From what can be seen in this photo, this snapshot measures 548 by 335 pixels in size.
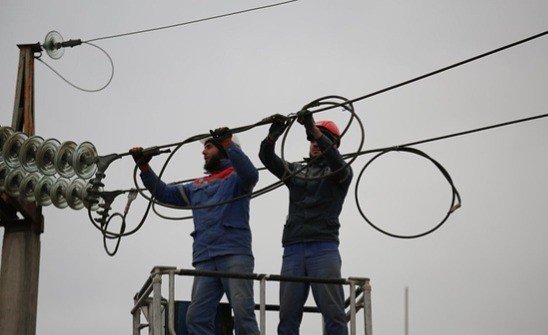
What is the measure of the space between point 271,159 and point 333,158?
2.27 feet

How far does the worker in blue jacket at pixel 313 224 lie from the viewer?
1402cm

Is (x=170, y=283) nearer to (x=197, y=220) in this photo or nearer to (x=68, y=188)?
(x=197, y=220)

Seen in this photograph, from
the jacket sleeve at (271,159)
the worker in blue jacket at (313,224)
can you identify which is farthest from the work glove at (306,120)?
the jacket sleeve at (271,159)

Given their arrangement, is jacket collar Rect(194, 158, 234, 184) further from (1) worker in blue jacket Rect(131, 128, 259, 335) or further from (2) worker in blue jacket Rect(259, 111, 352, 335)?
(2) worker in blue jacket Rect(259, 111, 352, 335)

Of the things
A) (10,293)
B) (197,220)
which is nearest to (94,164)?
(10,293)

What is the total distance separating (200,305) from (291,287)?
918 mm

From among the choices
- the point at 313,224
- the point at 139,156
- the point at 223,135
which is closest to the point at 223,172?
the point at 223,135

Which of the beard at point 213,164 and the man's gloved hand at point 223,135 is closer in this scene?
the man's gloved hand at point 223,135

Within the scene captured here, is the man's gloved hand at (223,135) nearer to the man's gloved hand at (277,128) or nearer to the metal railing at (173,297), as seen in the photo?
the man's gloved hand at (277,128)

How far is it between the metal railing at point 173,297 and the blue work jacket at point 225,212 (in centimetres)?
48

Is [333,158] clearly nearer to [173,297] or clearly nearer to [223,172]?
[223,172]

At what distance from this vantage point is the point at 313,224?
14.2m

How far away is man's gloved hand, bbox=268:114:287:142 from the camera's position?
47.0 feet

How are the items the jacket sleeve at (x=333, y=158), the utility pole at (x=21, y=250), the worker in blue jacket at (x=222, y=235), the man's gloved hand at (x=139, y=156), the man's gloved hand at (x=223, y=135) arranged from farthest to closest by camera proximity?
the utility pole at (x=21, y=250)
the man's gloved hand at (x=139, y=156)
the man's gloved hand at (x=223, y=135)
the jacket sleeve at (x=333, y=158)
the worker in blue jacket at (x=222, y=235)
